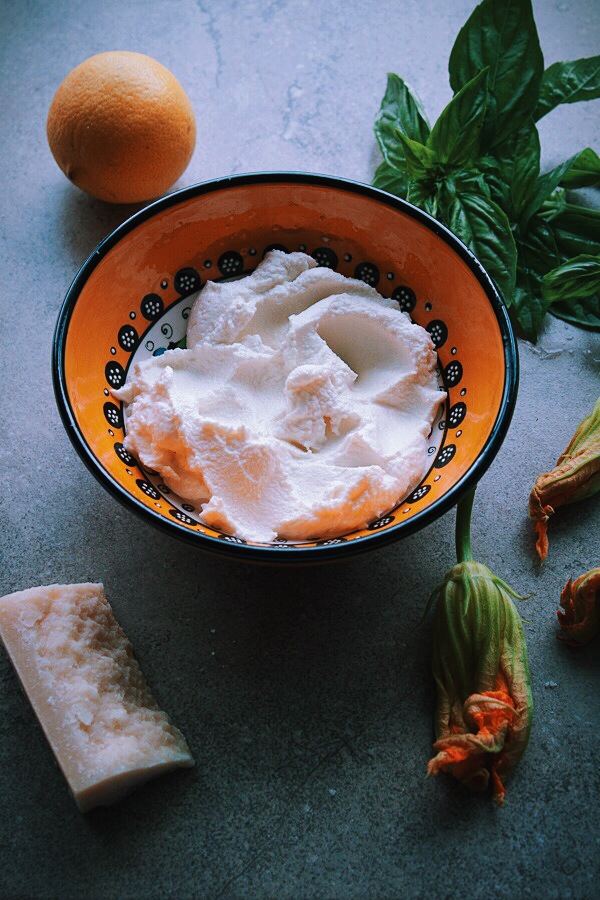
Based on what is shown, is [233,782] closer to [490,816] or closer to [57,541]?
[490,816]

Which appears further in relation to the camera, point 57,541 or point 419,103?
point 419,103

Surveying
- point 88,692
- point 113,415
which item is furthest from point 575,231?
point 88,692

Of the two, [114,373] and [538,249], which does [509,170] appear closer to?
[538,249]

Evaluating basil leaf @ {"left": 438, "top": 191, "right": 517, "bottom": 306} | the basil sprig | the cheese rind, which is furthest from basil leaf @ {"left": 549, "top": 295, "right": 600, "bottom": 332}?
the cheese rind

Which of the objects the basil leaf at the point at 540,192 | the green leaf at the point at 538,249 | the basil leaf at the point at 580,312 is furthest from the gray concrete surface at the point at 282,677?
the basil leaf at the point at 540,192

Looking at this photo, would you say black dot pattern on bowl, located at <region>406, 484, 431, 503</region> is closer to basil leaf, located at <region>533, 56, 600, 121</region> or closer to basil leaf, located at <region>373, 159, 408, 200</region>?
basil leaf, located at <region>373, 159, 408, 200</region>

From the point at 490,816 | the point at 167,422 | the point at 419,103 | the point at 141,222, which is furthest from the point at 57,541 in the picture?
the point at 419,103

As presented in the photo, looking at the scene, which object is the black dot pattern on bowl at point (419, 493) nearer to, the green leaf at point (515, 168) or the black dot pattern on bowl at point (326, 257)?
the black dot pattern on bowl at point (326, 257)
